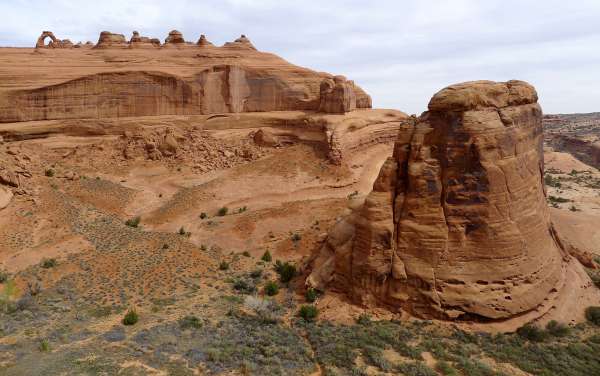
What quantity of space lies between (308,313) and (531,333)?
29.0ft

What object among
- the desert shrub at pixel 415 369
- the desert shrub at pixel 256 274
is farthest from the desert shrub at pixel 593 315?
the desert shrub at pixel 256 274

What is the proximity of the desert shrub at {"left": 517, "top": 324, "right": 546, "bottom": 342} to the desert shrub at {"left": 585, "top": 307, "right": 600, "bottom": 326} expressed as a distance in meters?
3.36

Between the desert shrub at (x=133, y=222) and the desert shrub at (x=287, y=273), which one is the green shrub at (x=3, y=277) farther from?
the desert shrub at (x=287, y=273)

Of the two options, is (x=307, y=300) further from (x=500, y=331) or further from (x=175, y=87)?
(x=175, y=87)

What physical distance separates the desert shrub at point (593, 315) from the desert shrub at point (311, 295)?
11.8 meters

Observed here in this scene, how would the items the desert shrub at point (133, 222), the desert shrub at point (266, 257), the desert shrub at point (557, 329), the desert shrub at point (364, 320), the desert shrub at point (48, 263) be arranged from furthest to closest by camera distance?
the desert shrub at point (133, 222) < the desert shrub at point (266, 257) < the desert shrub at point (48, 263) < the desert shrub at point (364, 320) < the desert shrub at point (557, 329)

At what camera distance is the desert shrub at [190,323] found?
656 inches

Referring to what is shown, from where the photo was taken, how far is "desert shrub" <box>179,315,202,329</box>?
16.7 metres

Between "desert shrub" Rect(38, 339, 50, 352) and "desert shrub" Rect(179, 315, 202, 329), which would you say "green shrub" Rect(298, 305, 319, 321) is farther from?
"desert shrub" Rect(38, 339, 50, 352)

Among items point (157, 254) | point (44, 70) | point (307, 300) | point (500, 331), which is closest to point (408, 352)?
point (500, 331)

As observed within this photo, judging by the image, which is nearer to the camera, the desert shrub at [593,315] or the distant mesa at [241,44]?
the desert shrub at [593,315]

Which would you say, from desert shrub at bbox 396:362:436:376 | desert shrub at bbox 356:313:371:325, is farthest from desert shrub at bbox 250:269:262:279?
desert shrub at bbox 396:362:436:376

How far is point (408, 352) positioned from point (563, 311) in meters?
7.56

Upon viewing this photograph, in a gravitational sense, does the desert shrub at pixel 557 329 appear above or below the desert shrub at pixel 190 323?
above
